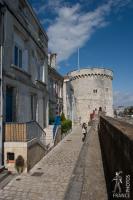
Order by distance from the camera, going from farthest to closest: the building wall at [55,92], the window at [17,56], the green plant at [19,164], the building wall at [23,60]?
1. the building wall at [55,92]
2. the window at [17,56]
3. the building wall at [23,60]
4. the green plant at [19,164]

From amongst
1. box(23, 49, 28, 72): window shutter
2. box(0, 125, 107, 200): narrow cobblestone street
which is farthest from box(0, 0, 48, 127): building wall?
box(0, 125, 107, 200): narrow cobblestone street

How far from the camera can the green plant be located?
9.83m

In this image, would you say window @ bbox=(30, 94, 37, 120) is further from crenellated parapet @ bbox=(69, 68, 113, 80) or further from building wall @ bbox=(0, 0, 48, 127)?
crenellated parapet @ bbox=(69, 68, 113, 80)

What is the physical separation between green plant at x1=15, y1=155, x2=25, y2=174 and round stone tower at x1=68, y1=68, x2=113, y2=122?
4381 centimetres

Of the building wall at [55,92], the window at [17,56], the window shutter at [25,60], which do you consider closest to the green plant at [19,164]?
the window at [17,56]

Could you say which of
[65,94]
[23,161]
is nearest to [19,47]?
[23,161]

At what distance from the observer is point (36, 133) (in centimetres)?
1206

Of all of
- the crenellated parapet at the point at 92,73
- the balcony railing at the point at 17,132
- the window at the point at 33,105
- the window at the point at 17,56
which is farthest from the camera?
the crenellated parapet at the point at 92,73

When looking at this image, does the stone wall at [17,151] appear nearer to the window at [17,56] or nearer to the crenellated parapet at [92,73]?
the window at [17,56]

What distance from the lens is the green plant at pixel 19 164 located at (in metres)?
9.83

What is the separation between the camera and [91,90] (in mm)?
54438

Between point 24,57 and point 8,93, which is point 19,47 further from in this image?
point 8,93

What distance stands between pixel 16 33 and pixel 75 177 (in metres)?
8.08

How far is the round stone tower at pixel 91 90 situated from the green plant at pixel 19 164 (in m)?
43.8
